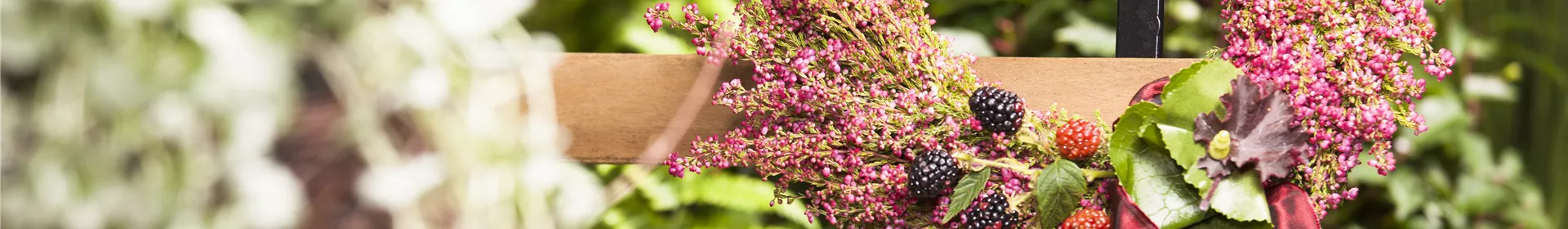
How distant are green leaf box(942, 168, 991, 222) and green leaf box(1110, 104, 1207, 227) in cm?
7

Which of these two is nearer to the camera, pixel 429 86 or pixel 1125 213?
pixel 1125 213

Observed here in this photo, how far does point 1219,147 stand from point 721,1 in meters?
0.53

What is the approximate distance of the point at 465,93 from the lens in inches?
34.8

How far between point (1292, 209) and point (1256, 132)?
49 millimetres

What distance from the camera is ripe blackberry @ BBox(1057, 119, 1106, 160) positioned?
0.47 meters

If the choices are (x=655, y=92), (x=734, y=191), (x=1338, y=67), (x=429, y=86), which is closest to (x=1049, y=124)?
(x=1338, y=67)

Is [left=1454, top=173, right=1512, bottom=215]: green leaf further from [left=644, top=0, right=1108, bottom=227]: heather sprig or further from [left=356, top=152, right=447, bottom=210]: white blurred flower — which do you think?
[left=356, top=152, right=447, bottom=210]: white blurred flower

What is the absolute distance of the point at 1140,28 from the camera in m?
0.53

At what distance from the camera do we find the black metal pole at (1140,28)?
52 cm

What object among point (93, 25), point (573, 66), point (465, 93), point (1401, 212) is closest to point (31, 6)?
point (93, 25)

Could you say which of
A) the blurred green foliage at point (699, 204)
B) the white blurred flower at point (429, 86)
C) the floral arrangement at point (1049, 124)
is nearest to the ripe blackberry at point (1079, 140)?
the floral arrangement at point (1049, 124)

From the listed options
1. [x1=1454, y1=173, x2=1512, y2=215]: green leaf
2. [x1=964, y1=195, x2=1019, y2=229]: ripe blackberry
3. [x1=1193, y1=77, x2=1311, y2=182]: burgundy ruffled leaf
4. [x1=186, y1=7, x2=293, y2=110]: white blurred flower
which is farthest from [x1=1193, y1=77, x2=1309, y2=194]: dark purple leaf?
[x1=186, y1=7, x2=293, y2=110]: white blurred flower

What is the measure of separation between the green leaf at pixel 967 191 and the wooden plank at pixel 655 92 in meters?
0.08

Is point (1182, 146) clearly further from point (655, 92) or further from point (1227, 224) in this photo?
point (655, 92)
